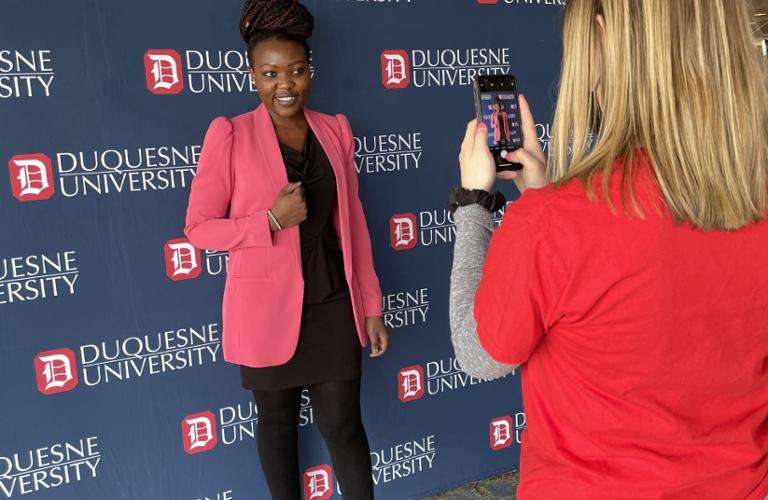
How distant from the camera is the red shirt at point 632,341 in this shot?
29.1 inches

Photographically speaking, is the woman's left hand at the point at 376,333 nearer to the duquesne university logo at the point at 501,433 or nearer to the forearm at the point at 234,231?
the forearm at the point at 234,231

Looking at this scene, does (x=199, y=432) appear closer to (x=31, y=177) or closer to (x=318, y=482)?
(x=318, y=482)

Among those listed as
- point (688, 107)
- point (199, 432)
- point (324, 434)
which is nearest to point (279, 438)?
point (324, 434)

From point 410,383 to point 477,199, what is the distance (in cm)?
174

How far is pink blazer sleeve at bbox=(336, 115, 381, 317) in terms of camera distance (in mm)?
2033

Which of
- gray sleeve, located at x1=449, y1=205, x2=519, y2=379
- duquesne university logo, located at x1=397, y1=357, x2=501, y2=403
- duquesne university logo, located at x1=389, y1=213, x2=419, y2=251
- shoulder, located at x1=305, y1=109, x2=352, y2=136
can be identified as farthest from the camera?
duquesne university logo, located at x1=397, y1=357, x2=501, y2=403

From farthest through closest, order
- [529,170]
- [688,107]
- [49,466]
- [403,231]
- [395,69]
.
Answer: [403,231] → [395,69] → [49,466] → [529,170] → [688,107]

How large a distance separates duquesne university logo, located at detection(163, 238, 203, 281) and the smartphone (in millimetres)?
1208

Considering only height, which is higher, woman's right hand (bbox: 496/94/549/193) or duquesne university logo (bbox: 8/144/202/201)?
duquesne university logo (bbox: 8/144/202/201)

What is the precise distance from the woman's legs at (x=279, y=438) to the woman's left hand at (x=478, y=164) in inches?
45.5

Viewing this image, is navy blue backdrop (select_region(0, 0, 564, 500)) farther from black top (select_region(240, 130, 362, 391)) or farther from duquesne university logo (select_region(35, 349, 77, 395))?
black top (select_region(240, 130, 362, 391))

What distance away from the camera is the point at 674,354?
2.53 ft

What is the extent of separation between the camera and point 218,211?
1836mm

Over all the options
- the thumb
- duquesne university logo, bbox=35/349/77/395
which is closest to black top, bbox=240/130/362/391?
the thumb
